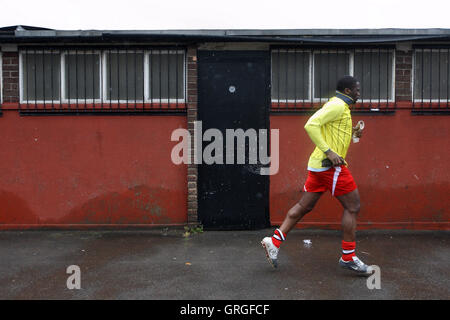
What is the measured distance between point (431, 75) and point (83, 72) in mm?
5065

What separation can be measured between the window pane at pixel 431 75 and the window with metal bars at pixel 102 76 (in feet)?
11.1

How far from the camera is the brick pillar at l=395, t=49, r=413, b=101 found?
6.53 metres

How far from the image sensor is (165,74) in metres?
6.64

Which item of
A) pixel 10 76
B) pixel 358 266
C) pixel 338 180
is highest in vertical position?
pixel 10 76

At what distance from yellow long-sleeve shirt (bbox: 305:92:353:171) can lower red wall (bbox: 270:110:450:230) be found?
1.92 metres

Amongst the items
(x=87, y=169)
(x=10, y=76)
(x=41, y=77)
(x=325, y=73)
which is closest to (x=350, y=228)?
(x=325, y=73)

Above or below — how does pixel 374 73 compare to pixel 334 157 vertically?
above

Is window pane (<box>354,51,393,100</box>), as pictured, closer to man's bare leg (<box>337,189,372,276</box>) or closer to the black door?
the black door

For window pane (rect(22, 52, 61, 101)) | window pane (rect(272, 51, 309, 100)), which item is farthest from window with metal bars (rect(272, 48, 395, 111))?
window pane (rect(22, 52, 61, 101))

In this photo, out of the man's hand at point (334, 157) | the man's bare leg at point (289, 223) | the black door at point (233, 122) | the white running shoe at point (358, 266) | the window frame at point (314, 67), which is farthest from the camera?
the window frame at point (314, 67)

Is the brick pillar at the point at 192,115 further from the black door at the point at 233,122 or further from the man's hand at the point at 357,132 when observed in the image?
the man's hand at the point at 357,132

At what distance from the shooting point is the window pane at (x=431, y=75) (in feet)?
21.6

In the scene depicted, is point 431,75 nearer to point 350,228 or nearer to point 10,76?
point 350,228

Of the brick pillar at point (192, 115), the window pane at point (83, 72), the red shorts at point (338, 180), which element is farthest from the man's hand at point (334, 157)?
the window pane at point (83, 72)
